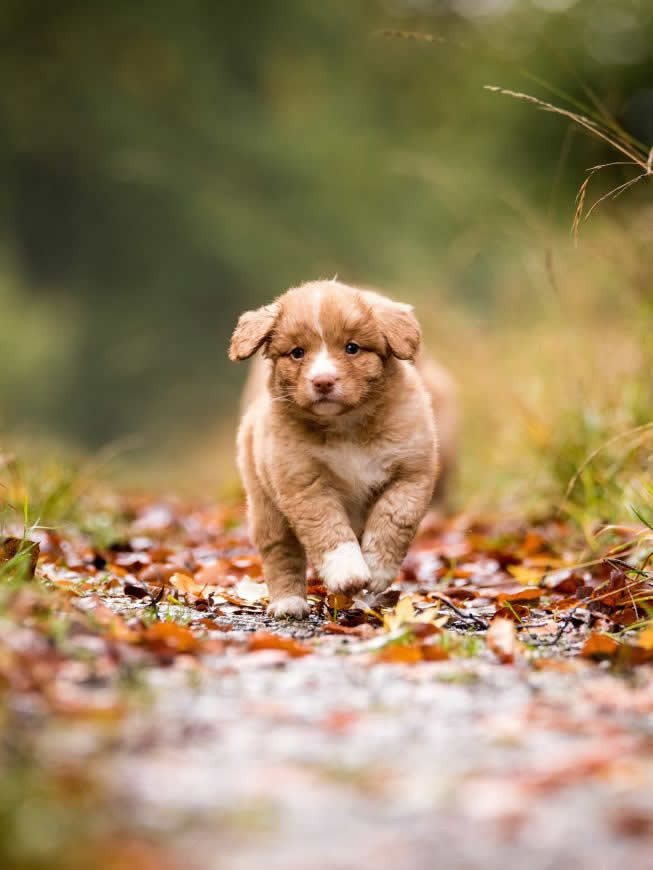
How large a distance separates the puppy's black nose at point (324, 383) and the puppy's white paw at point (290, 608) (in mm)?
661

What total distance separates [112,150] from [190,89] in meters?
1.53

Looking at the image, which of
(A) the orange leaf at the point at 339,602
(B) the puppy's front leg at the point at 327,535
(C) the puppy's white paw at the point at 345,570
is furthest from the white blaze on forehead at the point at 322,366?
(A) the orange leaf at the point at 339,602

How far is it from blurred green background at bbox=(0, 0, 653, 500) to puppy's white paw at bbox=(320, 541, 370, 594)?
886 cm

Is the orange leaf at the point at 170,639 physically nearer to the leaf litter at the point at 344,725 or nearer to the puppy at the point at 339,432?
the leaf litter at the point at 344,725

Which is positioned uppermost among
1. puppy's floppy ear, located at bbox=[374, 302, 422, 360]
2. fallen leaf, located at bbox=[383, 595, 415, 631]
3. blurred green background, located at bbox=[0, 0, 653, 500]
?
blurred green background, located at bbox=[0, 0, 653, 500]

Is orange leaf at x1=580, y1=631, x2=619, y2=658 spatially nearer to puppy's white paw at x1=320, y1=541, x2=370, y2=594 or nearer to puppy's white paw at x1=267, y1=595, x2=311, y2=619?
puppy's white paw at x1=320, y1=541, x2=370, y2=594

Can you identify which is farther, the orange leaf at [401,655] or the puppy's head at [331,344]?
the puppy's head at [331,344]

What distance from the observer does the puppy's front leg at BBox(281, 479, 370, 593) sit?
3.15 metres

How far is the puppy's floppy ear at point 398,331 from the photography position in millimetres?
3389

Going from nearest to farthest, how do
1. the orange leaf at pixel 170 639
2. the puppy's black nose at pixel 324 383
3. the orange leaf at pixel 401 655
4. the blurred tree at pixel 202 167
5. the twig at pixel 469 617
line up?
the orange leaf at pixel 170 639 → the orange leaf at pixel 401 655 → the twig at pixel 469 617 → the puppy's black nose at pixel 324 383 → the blurred tree at pixel 202 167

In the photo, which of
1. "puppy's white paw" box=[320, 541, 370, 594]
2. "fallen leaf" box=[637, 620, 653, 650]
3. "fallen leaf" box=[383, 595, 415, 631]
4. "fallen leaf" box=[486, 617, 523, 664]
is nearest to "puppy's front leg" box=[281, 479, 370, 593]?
"puppy's white paw" box=[320, 541, 370, 594]

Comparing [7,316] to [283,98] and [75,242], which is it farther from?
[283,98]

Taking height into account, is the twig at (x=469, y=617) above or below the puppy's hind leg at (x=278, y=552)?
below

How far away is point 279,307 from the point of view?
3.53 metres
